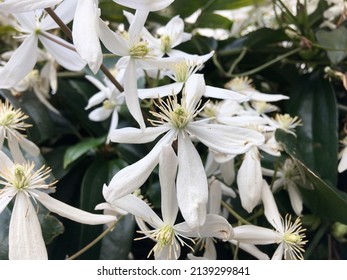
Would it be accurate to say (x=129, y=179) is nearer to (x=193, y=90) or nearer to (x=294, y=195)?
(x=193, y=90)

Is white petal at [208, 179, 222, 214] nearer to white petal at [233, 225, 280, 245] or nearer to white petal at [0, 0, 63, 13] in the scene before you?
white petal at [233, 225, 280, 245]

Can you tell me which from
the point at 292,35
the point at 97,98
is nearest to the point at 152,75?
the point at 97,98

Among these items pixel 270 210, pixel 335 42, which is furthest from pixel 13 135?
pixel 335 42

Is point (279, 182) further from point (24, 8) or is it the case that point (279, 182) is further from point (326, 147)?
point (24, 8)

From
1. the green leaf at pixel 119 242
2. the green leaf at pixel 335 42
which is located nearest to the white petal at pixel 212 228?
the green leaf at pixel 119 242

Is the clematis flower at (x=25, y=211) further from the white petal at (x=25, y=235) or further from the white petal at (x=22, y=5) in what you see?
the white petal at (x=22, y=5)
